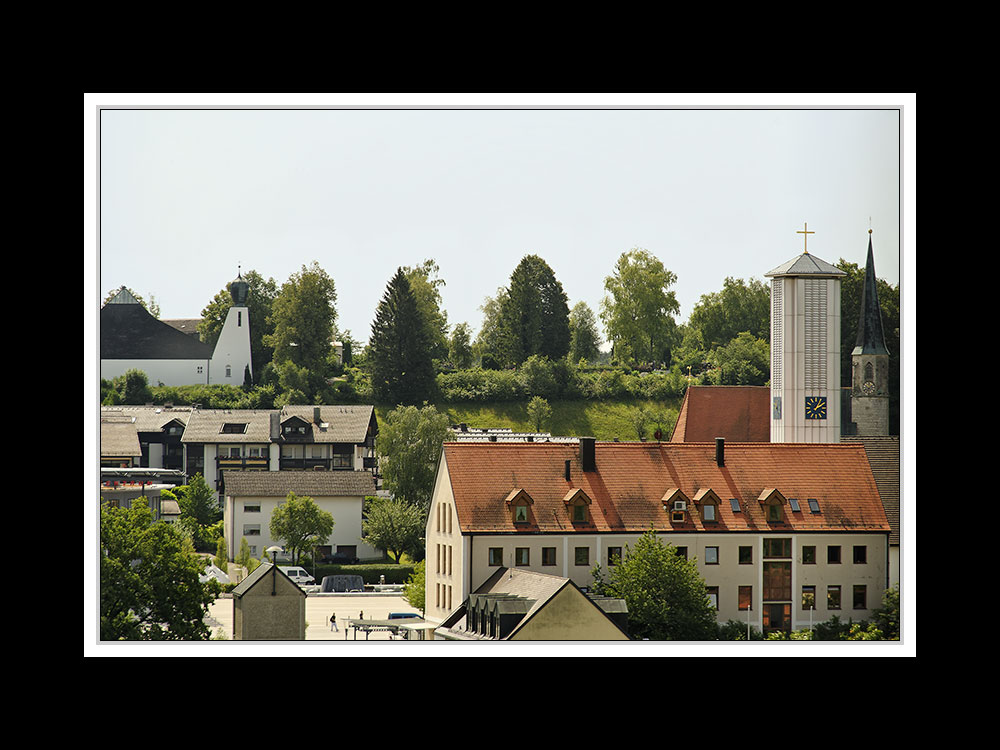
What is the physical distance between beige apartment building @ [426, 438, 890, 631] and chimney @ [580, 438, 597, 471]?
0.02 m

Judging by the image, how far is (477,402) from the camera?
4312cm

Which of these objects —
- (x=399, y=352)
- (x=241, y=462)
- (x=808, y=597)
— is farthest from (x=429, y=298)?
(x=808, y=597)

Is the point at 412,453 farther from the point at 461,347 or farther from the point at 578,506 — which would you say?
the point at 578,506

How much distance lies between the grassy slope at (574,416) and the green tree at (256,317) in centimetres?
359

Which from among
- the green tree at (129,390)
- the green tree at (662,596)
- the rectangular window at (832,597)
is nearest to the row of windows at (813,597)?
the rectangular window at (832,597)

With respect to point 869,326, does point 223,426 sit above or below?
below

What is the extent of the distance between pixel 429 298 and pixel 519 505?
21684 mm

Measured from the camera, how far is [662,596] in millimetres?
20359

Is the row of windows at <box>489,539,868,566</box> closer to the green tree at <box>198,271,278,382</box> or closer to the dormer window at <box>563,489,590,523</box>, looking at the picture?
the dormer window at <box>563,489,590,523</box>

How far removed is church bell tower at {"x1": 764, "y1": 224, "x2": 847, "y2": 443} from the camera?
2973 centimetres
